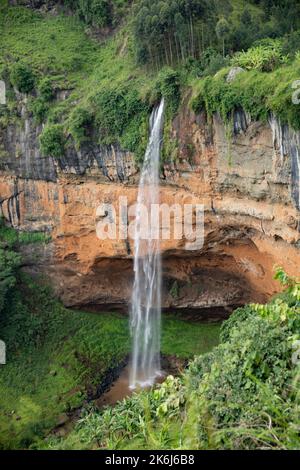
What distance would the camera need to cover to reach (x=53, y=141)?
15812 mm

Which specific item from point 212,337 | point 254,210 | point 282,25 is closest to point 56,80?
point 282,25

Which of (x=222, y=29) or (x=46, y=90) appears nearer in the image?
(x=222, y=29)

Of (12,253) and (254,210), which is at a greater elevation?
(254,210)

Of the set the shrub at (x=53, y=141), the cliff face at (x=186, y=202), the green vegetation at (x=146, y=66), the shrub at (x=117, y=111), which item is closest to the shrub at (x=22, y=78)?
the green vegetation at (x=146, y=66)

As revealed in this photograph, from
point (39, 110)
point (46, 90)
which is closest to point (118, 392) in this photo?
point (39, 110)

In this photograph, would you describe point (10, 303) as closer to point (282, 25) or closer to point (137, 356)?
point (137, 356)

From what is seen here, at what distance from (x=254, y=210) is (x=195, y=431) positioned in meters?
8.05

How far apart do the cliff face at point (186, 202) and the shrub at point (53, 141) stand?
0.31 metres

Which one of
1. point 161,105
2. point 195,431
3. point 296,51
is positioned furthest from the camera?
point 161,105

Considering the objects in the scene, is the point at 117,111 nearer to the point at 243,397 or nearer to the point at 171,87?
the point at 171,87

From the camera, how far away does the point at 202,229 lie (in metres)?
14.3

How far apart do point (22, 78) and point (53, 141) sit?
3.31 m
